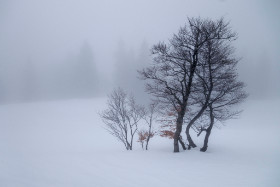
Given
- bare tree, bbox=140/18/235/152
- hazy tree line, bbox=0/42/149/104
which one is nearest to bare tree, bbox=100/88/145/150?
bare tree, bbox=140/18/235/152

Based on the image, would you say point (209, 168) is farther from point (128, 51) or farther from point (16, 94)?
point (16, 94)

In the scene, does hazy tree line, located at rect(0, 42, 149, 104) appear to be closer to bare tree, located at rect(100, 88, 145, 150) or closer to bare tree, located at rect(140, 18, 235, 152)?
bare tree, located at rect(100, 88, 145, 150)

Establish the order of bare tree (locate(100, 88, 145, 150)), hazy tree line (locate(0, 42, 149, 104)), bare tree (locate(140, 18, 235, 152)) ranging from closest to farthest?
bare tree (locate(140, 18, 235, 152)) < bare tree (locate(100, 88, 145, 150)) < hazy tree line (locate(0, 42, 149, 104))

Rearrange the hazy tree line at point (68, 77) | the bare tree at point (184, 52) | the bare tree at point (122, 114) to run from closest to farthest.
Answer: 1. the bare tree at point (184, 52)
2. the bare tree at point (122, 114)
3. the hazy tree line at point (68, 77)

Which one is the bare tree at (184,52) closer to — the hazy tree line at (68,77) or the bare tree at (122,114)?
the bare tree at (122,114)

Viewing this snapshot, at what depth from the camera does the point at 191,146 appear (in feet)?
38.0

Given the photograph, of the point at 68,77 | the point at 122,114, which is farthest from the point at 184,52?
the point at 68,77

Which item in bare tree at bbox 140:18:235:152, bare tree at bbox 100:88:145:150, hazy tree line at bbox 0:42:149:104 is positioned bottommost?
bare tree at bbox 100:88:145:150

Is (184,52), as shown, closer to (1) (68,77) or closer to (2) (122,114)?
(2) (122,114)

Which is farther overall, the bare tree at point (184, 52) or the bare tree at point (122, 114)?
the bare tree at point (122, 114)

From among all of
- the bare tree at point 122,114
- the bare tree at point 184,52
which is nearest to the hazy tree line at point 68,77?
the bare tree at point 122,114

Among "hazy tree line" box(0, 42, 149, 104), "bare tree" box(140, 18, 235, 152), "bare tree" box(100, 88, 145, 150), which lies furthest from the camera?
"hazy tree line" box(0, 42, 149, 104)

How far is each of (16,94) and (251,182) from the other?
39889mm

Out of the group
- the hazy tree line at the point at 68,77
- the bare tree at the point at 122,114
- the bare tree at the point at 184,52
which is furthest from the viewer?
the hazy tree line at the point at 68,77
